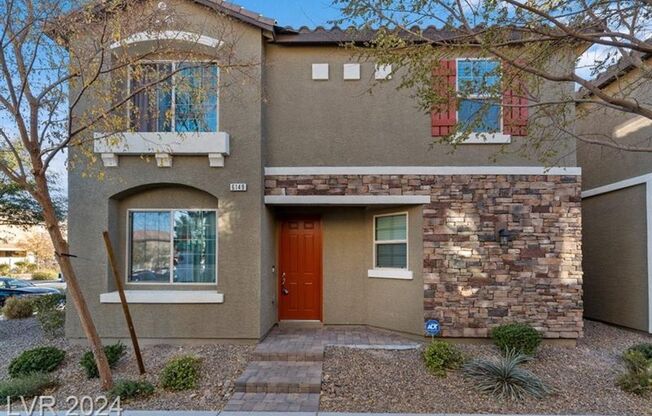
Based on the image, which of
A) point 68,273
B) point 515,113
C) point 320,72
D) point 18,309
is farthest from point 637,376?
point 18,309

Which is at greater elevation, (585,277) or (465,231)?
(465,231)

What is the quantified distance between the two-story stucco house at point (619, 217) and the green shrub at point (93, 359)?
958cm

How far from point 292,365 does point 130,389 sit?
7.74 ft

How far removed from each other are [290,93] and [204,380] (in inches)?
213

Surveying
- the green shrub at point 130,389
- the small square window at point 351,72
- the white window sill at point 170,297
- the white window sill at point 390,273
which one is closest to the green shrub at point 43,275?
the white window sill at point 170,297

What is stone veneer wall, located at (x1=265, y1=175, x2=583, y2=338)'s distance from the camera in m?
7.68

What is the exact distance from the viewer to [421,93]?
5.97m

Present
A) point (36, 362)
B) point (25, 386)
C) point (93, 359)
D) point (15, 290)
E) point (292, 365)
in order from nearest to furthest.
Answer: point (25, 386), point (93, 359), point (36, 362), point (292, 365), point (15, 290)

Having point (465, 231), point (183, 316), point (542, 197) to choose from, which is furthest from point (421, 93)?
point (183, 316)

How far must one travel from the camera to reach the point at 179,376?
585 centimetres

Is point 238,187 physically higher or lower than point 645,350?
higher

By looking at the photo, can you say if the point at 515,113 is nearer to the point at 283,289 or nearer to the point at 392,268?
the point at 392,268

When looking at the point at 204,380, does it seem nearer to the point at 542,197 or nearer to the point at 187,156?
the point at 187,156

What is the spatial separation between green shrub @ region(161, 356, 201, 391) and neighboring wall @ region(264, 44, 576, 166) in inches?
155
